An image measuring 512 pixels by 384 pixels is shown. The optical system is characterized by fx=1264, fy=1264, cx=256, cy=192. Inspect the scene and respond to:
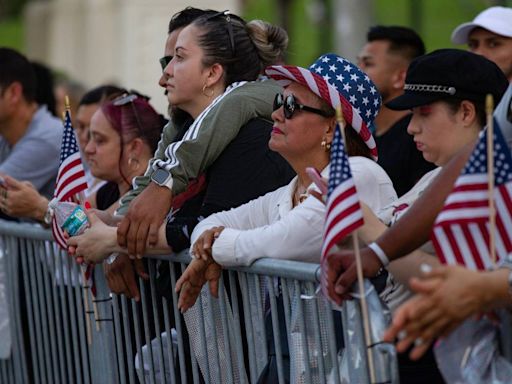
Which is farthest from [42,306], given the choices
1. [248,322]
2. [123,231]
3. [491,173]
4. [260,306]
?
[491,173]

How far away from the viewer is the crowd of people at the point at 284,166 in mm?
4078

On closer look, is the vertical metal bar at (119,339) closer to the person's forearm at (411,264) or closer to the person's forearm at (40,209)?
the person's forearm at (40,209)

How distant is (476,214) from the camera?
12.5 ft

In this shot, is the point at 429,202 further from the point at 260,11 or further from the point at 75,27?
the point at 260,11

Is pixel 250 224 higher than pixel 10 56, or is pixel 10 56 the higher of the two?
pixel 10 56

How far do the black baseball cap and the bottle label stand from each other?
1757 millimetres

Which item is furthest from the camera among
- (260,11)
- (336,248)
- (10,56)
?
(260,11)

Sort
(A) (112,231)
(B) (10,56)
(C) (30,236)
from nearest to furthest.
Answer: (A) (112,231), (C) (30,236), (B) (10,56)

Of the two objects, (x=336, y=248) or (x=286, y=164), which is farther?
(x=286, y=164)

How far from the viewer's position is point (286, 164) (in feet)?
18.7

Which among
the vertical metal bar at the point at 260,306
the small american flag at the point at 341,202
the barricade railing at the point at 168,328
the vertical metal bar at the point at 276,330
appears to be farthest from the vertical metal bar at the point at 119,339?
the small american flag at the point at 341,202

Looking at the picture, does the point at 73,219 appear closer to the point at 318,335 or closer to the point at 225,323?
the point at 225,323

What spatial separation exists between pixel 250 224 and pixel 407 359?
1.06m

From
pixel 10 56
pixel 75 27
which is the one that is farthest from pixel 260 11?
pixel 10 56
